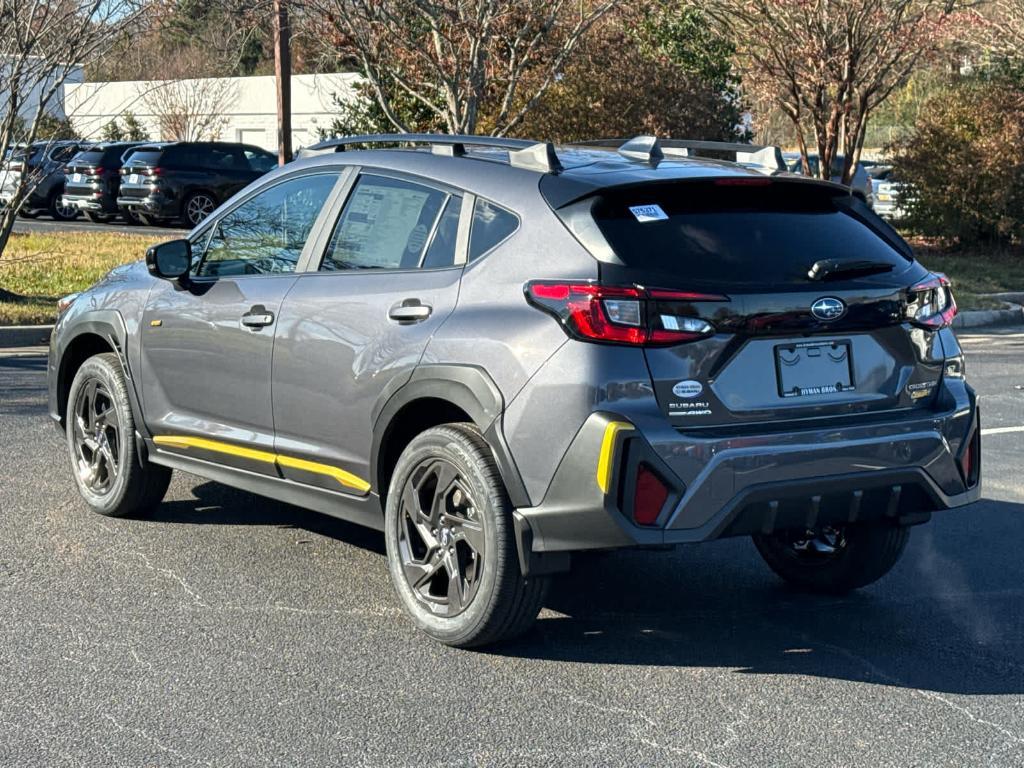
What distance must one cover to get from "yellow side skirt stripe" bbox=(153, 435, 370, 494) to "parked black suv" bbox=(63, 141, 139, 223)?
25.1 m

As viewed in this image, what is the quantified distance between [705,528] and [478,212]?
4.69ft

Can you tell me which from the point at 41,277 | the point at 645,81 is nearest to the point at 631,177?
the point at 41,277

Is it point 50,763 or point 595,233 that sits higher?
point 595,233

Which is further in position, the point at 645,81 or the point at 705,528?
the point at 645,81

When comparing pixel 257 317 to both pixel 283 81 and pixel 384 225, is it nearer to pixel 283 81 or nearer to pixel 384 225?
pixel 384 225

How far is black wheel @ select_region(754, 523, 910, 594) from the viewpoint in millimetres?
5609

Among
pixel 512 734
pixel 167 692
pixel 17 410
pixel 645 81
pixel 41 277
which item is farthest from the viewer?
pixel 645 81

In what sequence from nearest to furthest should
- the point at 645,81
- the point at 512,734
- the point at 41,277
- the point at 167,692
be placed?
the point at 512,734 < the point at 167,692 < the point at 41,277 < the point at 645,81

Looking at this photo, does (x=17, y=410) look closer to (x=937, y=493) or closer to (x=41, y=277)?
(x=937, y=493)

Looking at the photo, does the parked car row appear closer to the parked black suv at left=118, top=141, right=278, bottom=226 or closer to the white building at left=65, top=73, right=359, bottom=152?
the parked black suv at left=118, top=141, right=278, bottom=226

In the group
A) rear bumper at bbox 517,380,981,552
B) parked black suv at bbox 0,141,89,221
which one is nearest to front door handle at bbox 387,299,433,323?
rear bumper at bbox 517,380,981,552

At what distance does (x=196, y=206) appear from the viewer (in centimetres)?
2886

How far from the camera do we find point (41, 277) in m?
17.1

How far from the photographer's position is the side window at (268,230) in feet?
19.2
